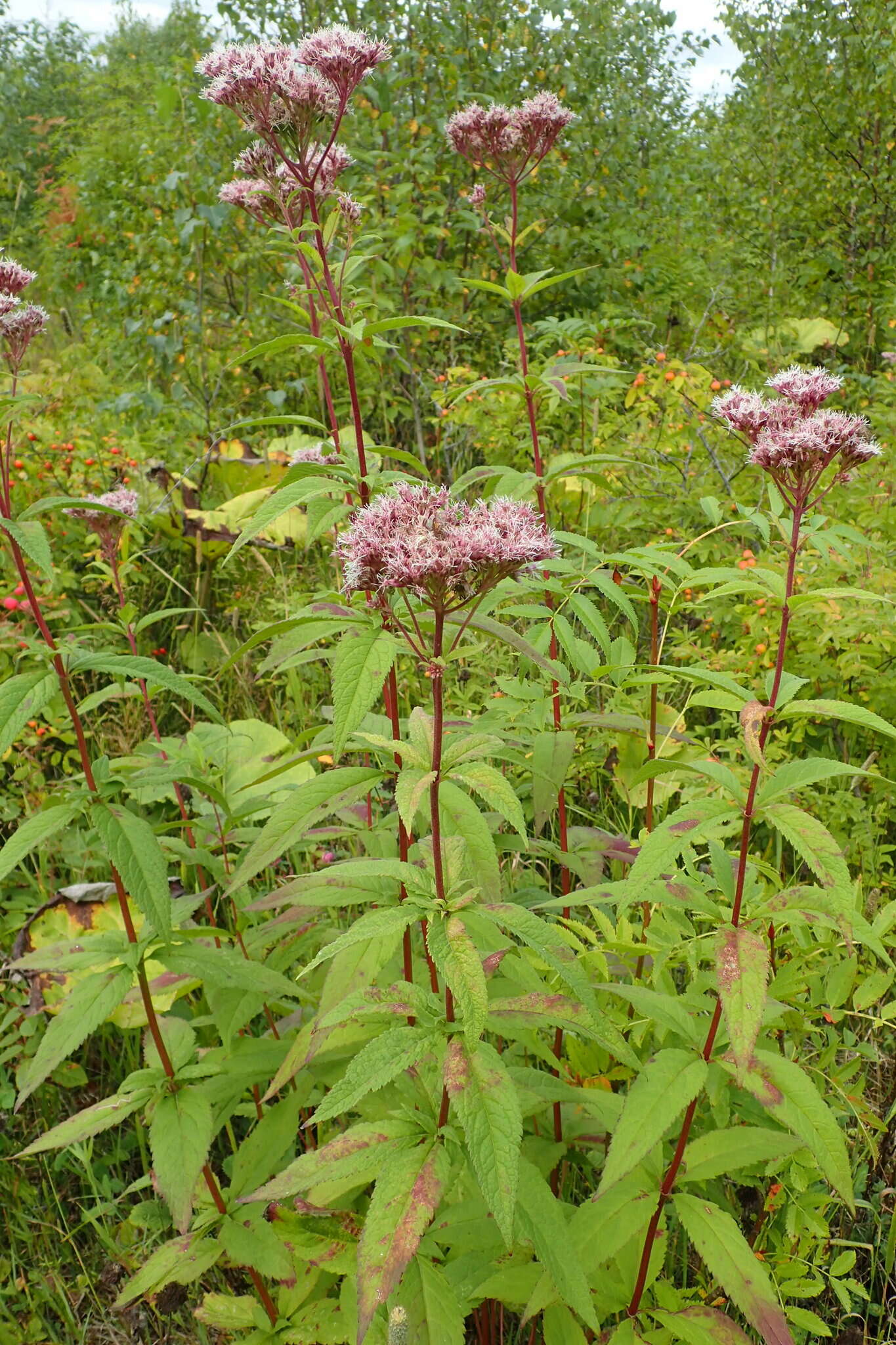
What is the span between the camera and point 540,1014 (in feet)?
4.62

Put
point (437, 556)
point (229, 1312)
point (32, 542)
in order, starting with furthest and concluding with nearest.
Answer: point (229, 1312)
point (32, 542)
point (437, 556)

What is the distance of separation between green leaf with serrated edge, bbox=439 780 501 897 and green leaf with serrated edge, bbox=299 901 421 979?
4.9 inches

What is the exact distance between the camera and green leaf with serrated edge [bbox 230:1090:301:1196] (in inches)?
74.2

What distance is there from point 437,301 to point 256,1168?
17.7 feet

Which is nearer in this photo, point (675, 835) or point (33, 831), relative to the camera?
point (675, 835)

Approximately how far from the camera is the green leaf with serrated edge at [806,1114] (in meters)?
1.33

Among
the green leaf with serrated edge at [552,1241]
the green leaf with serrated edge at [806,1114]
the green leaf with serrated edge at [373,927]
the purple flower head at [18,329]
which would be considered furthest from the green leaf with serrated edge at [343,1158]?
the purple flower head at [18,329]

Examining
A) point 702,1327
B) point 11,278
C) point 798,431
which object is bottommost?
point 702,1327

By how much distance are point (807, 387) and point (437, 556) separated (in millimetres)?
741

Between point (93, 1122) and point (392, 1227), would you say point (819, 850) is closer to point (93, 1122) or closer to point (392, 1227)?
point (392, 1227)

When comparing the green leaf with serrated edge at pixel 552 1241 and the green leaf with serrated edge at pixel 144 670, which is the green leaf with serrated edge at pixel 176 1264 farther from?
the green leaf with serrated edge at pixel 144 670

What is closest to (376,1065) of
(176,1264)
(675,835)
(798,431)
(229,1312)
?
(675,835)

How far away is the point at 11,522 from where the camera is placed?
1.69 metres

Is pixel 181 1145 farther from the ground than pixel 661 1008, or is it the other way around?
pixel 661 1008
